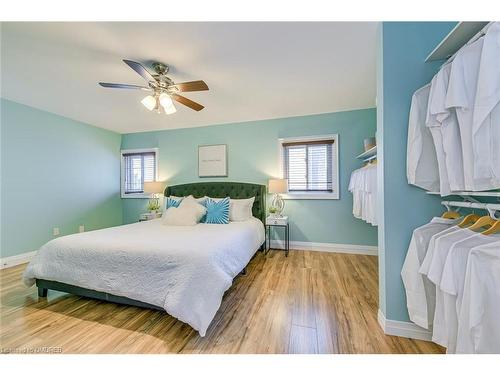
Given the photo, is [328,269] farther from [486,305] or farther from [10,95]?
[10,95]

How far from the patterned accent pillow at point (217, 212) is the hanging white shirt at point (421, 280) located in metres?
2.17

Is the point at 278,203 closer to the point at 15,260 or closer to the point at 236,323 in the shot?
the point at 236,323

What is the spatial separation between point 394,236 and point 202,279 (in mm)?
1474

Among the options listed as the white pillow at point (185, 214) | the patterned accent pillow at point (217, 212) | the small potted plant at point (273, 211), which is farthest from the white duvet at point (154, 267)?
the small potted plant at point (273, 211)

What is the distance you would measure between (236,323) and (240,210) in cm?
170

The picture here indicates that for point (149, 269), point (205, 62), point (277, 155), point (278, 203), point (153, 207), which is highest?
point (205, 62)

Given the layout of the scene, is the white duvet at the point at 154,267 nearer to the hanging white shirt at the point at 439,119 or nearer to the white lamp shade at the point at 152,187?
the hanging white shirt at the point at 439,119

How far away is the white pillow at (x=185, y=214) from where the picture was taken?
2805mm

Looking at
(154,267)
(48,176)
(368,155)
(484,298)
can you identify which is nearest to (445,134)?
(484,298)

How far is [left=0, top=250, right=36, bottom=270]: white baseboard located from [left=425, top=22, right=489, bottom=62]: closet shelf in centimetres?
517

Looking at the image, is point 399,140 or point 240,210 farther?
point 240,210

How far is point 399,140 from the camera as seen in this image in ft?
4.80
